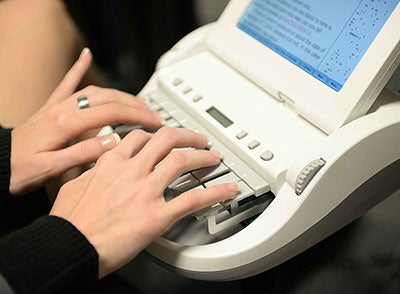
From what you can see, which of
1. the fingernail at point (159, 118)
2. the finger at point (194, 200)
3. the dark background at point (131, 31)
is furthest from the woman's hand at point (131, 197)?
the dark background at point (131, 31)

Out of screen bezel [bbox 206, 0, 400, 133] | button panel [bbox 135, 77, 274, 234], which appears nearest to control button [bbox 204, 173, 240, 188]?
button panel [bbox 135, 77, 274, 234]

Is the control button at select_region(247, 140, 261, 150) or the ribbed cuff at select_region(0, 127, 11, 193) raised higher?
the control button at select_region(247, 140, 261, 150)

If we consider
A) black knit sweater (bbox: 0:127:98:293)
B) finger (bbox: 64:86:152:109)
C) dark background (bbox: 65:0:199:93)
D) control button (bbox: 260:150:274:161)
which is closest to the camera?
black knit sweater (bbox: 0:127:98:293)

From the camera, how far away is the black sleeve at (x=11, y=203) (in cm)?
69

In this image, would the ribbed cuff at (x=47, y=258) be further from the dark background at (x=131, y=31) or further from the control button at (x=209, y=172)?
the dark background at (x=131, y=31)

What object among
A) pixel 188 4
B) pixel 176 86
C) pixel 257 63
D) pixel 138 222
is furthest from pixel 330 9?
pixel 188 4

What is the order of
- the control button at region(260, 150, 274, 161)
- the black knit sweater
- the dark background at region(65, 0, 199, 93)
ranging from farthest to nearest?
the dark background at region(65, 0, 199, 93), the control button at region(260, 150, 274, 161), the black knit sweater

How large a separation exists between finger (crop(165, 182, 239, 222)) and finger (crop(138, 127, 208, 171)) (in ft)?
0.19

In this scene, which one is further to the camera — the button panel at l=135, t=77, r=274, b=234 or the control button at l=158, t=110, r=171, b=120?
the control button at l=158, t=110, r=171, b=120

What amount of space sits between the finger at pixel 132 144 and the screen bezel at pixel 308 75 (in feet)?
0.60

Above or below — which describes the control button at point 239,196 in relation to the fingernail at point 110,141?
above

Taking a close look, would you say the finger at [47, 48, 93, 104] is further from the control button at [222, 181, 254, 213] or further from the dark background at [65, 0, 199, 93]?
the dark background at [65, 0, 199, 93]

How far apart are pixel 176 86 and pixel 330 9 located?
0.79 ft

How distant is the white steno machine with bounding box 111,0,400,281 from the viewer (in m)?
0.56
